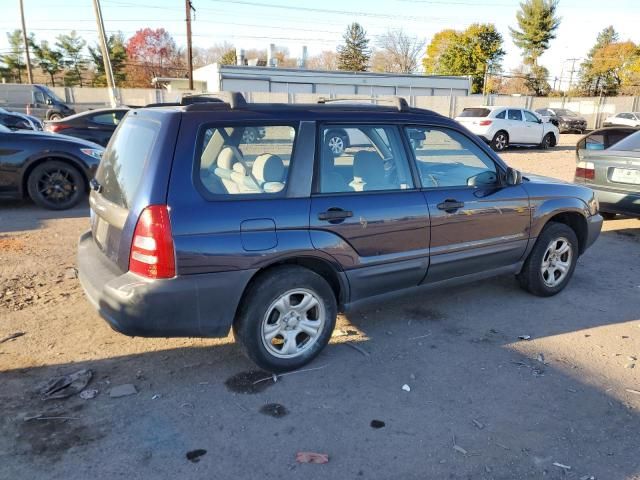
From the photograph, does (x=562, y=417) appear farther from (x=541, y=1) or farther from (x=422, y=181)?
(x=541, y=1)

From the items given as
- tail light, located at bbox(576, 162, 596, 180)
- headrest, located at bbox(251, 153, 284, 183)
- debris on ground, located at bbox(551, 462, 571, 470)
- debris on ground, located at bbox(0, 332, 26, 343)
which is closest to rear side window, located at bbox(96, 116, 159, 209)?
headrest, located at bbox(251, 153, 284, 183)

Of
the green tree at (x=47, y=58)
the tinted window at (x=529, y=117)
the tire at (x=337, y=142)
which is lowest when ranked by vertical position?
the tire at (x=337, y=142)

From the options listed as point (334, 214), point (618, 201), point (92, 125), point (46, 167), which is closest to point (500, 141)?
point (618, 201)

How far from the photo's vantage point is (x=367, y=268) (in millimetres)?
3592

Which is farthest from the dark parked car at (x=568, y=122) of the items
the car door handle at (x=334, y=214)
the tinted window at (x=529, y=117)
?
the car door handle at (x=334, y=214)

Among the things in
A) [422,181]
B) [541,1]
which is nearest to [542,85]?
[541,1]

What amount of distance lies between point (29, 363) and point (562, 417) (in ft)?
11.3

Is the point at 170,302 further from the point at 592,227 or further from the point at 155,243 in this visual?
the point at 592,227

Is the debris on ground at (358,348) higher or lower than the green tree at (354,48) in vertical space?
lower

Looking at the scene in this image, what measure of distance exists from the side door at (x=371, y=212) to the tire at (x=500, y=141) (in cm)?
1718

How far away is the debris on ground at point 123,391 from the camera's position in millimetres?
3137

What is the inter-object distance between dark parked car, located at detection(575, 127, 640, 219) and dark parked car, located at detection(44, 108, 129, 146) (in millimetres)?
10823

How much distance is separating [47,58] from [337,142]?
228ft

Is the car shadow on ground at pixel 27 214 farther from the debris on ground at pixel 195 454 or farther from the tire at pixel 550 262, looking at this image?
the tire at pixel 550 262
